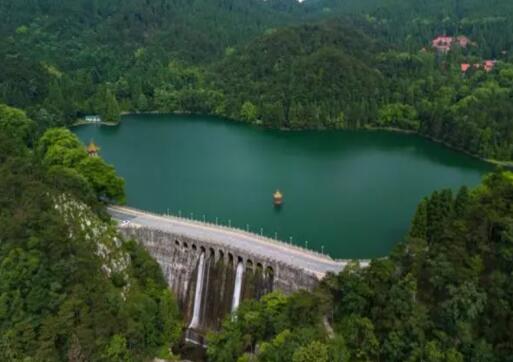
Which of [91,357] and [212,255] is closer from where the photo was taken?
[91,357]

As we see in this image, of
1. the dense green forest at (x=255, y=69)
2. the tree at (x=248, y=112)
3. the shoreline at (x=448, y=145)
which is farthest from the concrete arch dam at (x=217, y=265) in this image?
the tree at (x=248, y=112)

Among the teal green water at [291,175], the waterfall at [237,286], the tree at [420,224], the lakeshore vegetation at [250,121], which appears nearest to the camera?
the lakeshore vegetation at [250,121]

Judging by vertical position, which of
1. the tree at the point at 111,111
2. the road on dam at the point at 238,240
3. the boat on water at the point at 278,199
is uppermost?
the tree at the point at 111,111

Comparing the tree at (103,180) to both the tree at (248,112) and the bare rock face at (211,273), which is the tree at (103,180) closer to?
the bare rock face at (211,273)

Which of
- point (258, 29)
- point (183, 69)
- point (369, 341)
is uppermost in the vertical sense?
point (258, 29)

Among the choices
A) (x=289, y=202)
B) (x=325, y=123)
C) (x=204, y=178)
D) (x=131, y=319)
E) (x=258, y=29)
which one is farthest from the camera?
(x=258, y=29)

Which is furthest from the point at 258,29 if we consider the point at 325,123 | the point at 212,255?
the point at 212,255

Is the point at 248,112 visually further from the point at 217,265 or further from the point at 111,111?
the point at 217,265

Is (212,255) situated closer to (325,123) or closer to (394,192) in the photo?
(394,192)
